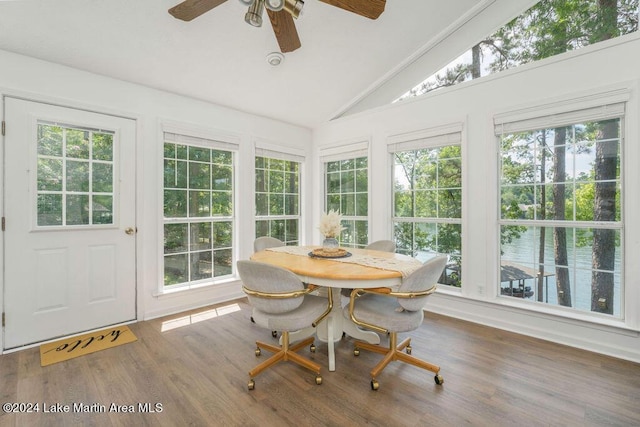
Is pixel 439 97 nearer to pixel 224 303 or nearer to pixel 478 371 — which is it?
pixel 478 371

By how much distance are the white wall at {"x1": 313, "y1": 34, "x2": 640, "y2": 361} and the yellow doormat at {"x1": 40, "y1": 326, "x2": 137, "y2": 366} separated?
297 cm

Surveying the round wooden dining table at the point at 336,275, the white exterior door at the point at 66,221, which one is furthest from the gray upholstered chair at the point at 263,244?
the white exterior door at the point at 66,221

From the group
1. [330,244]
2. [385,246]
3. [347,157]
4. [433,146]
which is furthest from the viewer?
[347,157]

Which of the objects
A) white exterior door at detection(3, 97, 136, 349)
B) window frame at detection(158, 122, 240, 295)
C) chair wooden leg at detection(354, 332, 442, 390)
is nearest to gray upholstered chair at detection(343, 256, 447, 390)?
chair wooden leg at detection(354, 332, 442, 390)

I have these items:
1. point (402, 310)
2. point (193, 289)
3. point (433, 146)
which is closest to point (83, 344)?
point (193, 289)

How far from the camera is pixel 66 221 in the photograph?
2717 millimetres

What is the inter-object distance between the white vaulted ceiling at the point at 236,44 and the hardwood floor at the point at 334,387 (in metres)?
2.56

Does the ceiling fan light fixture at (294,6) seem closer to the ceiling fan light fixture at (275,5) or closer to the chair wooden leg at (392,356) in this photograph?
the ceiling fan light fixture at (275,5)

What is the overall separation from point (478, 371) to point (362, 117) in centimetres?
318

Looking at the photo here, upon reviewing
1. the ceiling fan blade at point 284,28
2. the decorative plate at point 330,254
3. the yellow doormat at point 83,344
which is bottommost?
the yellow doormat at point 83,344

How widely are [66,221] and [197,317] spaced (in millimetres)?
1544

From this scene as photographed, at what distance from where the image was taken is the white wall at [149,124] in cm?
256

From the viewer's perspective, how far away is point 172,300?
3328 mm

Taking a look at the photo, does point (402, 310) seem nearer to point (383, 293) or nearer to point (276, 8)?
point (383, 293)
